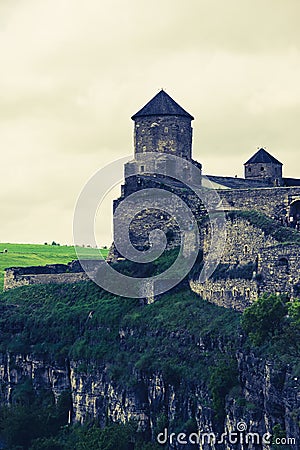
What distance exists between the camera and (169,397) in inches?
2736

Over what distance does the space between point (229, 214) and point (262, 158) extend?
2276 cm

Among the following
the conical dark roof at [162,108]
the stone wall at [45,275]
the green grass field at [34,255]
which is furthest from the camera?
the green grass field at [34,255]

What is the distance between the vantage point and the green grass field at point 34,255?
513 feet

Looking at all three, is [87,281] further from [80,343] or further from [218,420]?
[218,420]

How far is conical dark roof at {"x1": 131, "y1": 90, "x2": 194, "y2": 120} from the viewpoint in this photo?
90.1 m

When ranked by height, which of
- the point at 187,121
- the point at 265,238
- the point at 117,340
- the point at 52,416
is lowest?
the point at 52,416

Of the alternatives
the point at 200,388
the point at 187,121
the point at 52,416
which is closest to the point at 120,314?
the point at 52,416

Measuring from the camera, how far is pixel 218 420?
64500mm

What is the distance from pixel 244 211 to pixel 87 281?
17.2 meters

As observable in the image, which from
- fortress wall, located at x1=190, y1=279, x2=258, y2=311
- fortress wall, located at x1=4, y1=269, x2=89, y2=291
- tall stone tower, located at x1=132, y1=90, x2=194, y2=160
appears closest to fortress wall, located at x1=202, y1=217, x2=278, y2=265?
fortress wall, located at x1=190, y1=279, x2=258, y2=311

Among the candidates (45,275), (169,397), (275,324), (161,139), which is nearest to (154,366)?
(169,397)

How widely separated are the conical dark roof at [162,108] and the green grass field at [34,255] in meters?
52.4

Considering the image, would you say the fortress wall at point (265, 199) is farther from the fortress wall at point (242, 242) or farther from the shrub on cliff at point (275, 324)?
the shrub on cliff at point (275, 324)
